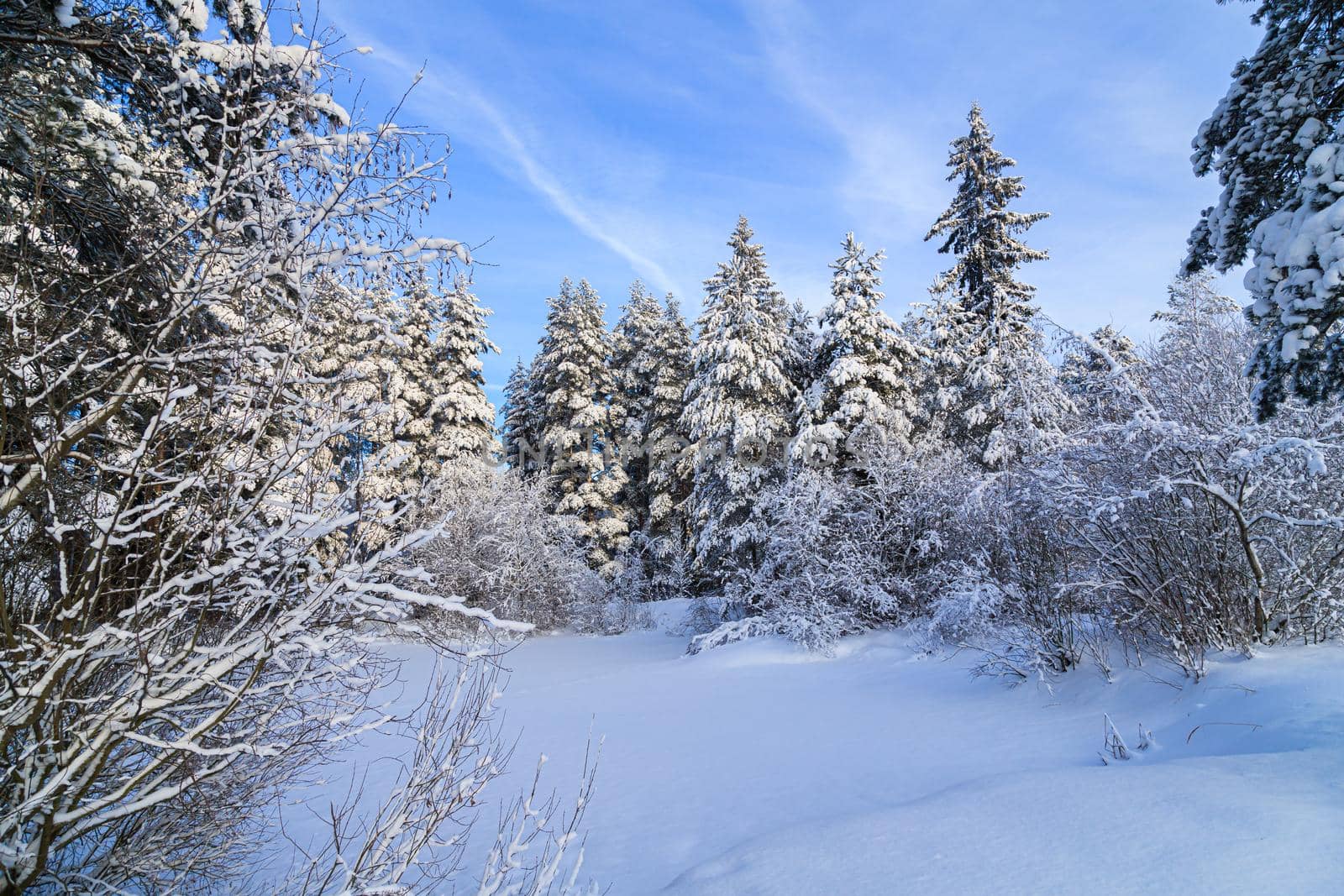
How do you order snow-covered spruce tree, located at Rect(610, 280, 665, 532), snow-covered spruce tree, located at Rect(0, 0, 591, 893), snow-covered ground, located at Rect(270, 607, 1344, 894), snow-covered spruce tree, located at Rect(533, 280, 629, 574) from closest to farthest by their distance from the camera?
snow-covered spruce tree, located at Rect(0, 0, 591, 893) < snow-covered ground, located at Rect(270, 607, 1344, 894) < snow-covered spruce tree, located at Rect(533, 280, 629, 574) < snow-covered spruce tree, located at Rect(610, 280, 665, 532)

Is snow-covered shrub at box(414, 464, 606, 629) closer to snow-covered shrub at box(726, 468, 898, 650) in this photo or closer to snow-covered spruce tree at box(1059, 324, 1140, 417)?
snow-covered shrub at box(726, 468, 898, 650)

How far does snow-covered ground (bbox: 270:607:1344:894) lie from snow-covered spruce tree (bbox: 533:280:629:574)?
1499 cm

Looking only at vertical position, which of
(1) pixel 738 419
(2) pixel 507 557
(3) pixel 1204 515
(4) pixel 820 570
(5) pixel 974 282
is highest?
(5) pixel 974 282

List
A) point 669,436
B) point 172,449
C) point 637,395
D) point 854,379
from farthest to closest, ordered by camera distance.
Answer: point 637,395 < point 669,436 < point 854,379 < point 172,449

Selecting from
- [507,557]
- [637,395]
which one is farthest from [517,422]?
[507,557]

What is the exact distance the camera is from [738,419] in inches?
650

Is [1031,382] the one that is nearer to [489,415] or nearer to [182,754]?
[182,754]

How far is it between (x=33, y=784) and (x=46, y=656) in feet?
1.54

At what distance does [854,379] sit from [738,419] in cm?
313

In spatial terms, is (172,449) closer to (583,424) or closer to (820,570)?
(820,570)

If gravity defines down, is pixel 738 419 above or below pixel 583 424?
below

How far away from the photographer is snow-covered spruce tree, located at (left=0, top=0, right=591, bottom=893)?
202 centimetres

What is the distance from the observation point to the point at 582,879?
13.0 feet

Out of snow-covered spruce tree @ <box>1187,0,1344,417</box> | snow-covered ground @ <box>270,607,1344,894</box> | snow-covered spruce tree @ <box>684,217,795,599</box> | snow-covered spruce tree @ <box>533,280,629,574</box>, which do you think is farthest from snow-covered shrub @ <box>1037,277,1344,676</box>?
snow-covered spruce tree @ <box>533,280,629,574</box>
